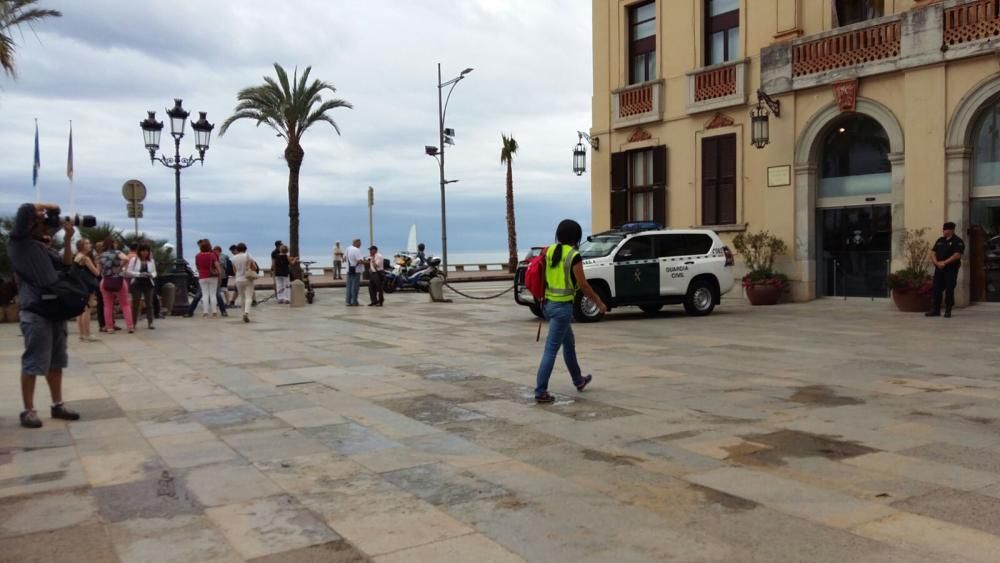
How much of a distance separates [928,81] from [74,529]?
58.8 feet

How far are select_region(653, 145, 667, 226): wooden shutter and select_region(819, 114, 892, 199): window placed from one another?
4.50m

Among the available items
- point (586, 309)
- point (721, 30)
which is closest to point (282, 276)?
point (586, 309)

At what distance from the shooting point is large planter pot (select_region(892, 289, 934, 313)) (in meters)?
16.3

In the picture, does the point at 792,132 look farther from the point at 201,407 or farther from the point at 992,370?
the point at 201,407

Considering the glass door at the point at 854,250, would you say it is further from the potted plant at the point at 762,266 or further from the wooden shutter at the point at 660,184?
the wooden shutter at the point at 660,184

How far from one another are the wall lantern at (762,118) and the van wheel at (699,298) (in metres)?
4.80

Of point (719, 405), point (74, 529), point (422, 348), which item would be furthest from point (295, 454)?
point (422, 348)

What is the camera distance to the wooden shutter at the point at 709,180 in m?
21.6

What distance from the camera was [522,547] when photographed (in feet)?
12.7

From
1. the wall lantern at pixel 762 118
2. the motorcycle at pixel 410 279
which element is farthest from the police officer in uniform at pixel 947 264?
the motorcycle at pixel 410 279

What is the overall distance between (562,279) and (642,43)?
1813 cm

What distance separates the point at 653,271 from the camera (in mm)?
16453

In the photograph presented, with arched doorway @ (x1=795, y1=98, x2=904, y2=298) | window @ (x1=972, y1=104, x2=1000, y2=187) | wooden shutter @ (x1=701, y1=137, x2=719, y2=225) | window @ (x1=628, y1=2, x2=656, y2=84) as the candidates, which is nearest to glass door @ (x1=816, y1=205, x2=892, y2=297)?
arched doorway @ (x1=795, y1=98, x2=904, y2=298)

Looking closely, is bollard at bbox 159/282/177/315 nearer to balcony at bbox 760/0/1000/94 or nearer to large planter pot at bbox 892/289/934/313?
balcony at bbox 760/0/1000/94
